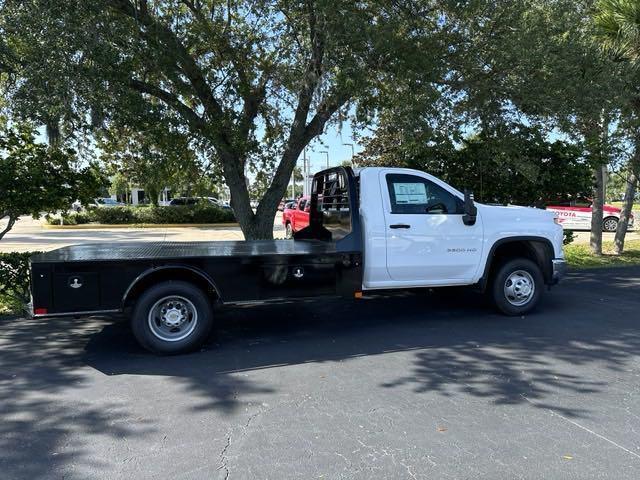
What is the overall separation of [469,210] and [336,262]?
74.9 inches

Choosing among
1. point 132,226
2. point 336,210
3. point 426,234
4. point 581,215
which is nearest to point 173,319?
point 336,210

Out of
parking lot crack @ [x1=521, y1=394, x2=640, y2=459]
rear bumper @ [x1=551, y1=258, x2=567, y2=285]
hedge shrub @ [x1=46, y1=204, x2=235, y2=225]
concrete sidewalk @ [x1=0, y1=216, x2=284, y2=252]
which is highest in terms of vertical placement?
hedge shrub @ [x1=46, y1=204, x2=235, y2=225]

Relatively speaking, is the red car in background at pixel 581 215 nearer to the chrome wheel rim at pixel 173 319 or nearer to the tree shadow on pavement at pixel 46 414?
the chrome wheel rim at pixel 173 319

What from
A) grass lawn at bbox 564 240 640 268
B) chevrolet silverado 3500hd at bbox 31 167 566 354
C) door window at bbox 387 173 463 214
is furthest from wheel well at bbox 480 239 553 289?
grass lawn at bbox 564 240 640 268

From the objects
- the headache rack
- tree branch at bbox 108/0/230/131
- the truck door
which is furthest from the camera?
tree branch at bbox 108/0/230/131

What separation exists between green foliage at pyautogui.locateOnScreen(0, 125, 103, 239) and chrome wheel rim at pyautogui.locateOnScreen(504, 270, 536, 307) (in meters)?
6.79

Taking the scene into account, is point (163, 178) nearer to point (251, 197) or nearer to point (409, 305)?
point (251, 197)

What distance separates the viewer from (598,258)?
13594 mm

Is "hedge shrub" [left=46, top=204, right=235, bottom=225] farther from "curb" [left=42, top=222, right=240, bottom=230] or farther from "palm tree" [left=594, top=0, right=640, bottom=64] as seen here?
"palm tree" [left=594, top=0, right=640, bottom=64]

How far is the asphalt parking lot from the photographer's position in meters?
3.36

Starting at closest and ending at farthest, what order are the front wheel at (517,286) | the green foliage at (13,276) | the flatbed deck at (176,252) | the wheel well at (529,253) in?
the flatbed deck at (176,252), the front wheel at (517,286), the wheel well at (529,253), the green foliage at (13,276)

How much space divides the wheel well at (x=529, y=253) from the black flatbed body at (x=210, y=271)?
219 cm

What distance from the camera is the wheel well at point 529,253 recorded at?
23.7 feet

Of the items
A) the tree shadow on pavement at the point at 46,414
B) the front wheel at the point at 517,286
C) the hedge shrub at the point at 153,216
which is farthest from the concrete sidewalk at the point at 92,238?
the front wheel at the point at 517,286
